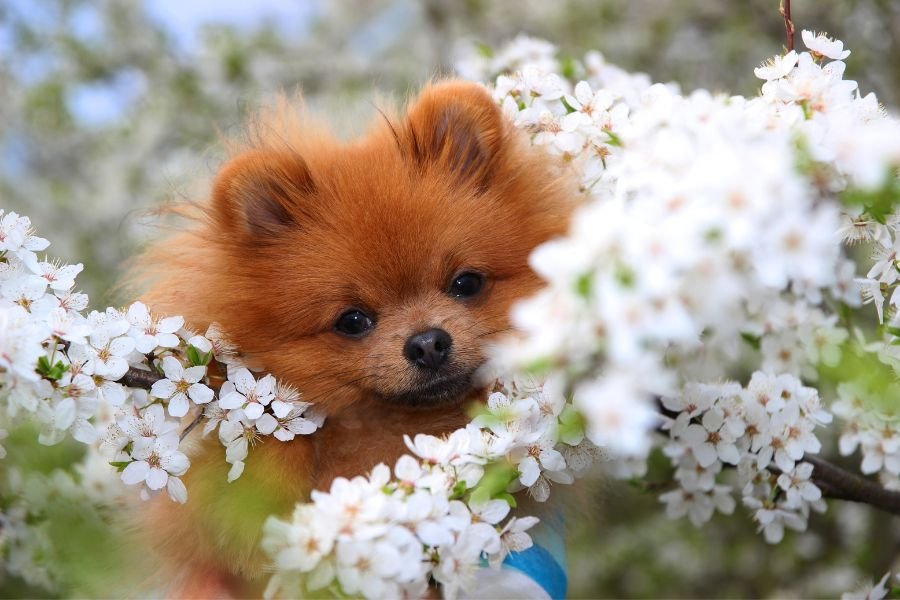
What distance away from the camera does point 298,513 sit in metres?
1.52

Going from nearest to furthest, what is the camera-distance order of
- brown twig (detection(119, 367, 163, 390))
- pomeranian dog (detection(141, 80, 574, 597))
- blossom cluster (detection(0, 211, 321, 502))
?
blossom cluster (detection(0, 211, 321, 502)), brown twig (detection(119, 367, 163, 390)), pomeranian dog (detection(141, 80, 574, 597))

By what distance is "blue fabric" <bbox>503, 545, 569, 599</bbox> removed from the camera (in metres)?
1.99

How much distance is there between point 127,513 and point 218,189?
91 centimetres

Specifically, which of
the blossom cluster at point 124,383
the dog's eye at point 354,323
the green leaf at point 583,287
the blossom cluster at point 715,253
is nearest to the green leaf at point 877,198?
the blossom cluster at point 715,253

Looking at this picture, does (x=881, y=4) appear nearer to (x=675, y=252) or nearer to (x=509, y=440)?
(x=509, y=440)

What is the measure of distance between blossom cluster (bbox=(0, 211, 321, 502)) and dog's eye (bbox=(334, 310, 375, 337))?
0.18m

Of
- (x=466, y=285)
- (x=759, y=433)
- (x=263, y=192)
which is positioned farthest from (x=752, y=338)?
(x=263, y=192)

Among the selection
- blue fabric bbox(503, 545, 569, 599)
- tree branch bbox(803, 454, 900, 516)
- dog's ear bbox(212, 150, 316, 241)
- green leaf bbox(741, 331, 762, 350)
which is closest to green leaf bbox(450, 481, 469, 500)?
blue fabric bbox(503, 545, 569, 599)

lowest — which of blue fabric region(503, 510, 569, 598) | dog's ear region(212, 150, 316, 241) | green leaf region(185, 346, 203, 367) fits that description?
blue fabric region(503, 510, 569, 598)

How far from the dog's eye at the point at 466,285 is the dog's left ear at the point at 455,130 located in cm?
23

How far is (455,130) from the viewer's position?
2238 mm

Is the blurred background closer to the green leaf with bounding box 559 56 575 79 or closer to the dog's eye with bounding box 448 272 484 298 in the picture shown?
the green leaf with bounding box 559 56 575 79

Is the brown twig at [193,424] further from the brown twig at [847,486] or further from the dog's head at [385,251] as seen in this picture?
the brown twig at [847,486]

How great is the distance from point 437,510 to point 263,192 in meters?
0.92
